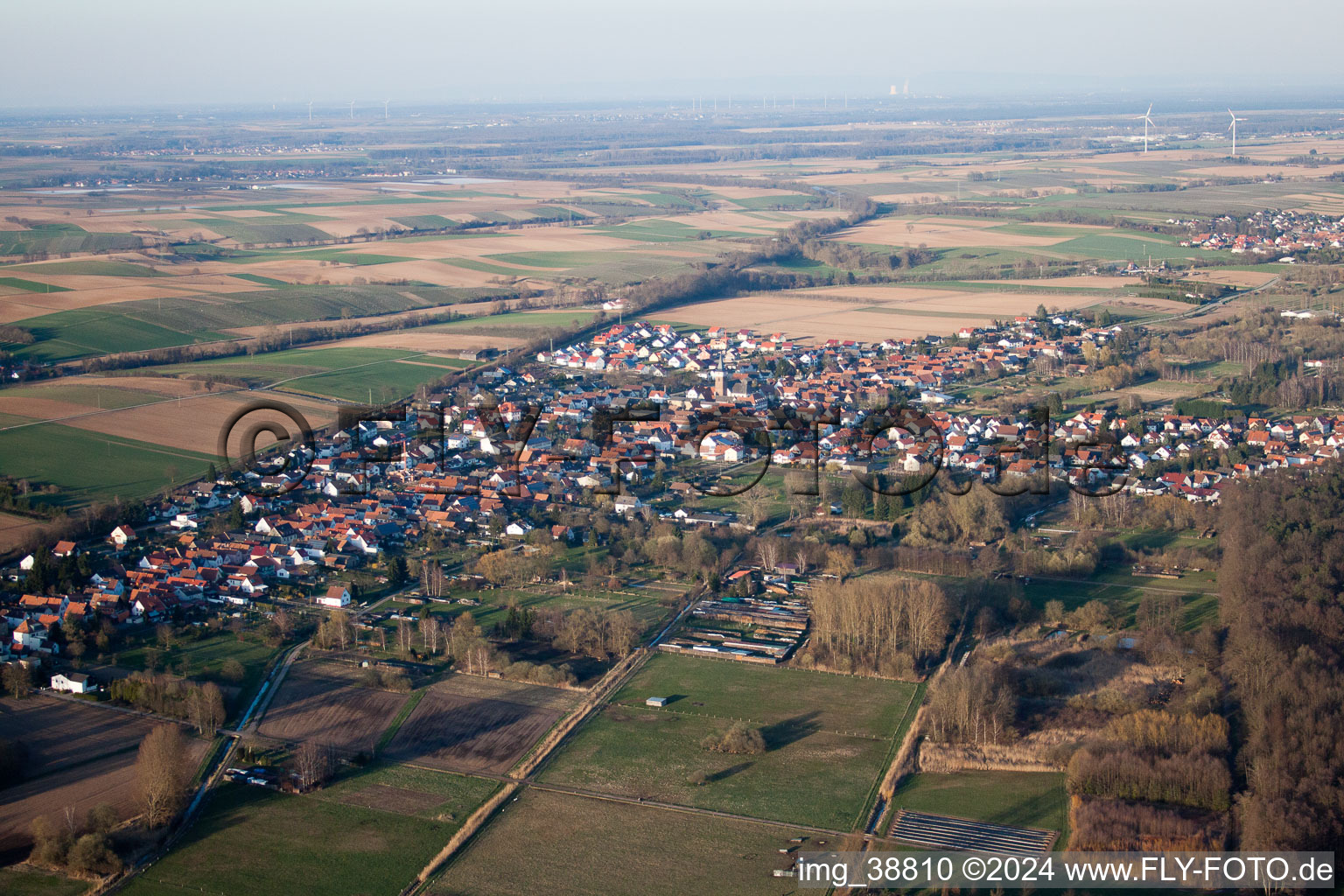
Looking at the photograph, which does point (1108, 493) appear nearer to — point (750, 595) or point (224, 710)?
point (750, 595)

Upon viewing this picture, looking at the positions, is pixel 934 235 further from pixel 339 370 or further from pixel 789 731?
pixel 789 731

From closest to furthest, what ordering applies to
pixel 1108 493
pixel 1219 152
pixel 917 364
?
pixel 1108 493
pixel 917 364
pixel 1219 152

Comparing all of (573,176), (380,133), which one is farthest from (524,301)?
(380,133)

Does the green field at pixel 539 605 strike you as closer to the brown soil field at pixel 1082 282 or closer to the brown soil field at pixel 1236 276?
the brown soil field at pixel 1082 282

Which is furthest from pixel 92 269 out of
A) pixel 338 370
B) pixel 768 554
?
pixel 768 554

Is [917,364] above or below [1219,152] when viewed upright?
below

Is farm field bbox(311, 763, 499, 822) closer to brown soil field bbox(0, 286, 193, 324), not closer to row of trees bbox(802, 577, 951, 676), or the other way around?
row of trees bbox(802, 577, 951, 676)

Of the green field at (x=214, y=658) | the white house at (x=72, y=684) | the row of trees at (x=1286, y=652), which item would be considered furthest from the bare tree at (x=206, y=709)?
the row of trees at (x=1286, y=652)

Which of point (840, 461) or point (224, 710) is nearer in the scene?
point (224, 710)
